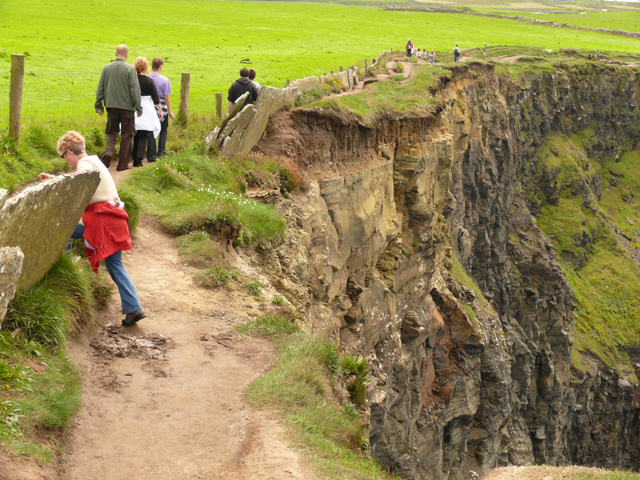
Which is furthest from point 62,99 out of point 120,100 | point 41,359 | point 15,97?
point 41,359

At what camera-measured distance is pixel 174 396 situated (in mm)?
8148

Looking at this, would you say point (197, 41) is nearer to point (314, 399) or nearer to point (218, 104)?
point (218, 104)

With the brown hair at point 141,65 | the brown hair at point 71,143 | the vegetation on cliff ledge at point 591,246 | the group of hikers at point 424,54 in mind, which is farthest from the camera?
the vegetation on cliff ledge at point 591,246

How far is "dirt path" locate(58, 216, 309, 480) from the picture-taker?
680 cm

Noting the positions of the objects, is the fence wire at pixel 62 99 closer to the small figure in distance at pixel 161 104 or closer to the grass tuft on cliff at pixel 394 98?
the small figure in distance at pixel 161 104

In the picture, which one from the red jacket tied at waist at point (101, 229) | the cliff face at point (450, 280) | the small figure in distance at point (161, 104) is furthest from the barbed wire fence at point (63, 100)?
the red jacket tied at waist at point (101, 229)

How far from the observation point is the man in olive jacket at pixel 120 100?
14938mm

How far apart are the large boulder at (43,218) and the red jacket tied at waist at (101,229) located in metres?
0.18

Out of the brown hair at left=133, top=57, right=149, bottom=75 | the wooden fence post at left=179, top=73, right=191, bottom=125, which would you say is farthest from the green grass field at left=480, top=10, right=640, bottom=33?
the brown hair at left=133, top=57, right=149, bottom=75

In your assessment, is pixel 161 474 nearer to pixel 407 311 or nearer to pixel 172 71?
pixel 407 311

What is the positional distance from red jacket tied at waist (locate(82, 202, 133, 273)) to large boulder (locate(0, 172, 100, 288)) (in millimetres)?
180

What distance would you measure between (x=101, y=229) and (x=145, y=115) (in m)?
7.78

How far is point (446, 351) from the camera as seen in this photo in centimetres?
3212

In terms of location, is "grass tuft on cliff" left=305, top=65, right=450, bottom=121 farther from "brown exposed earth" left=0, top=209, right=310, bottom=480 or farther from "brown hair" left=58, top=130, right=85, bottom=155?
"brown hair" left=58, top=130, right=85, bottom=155
